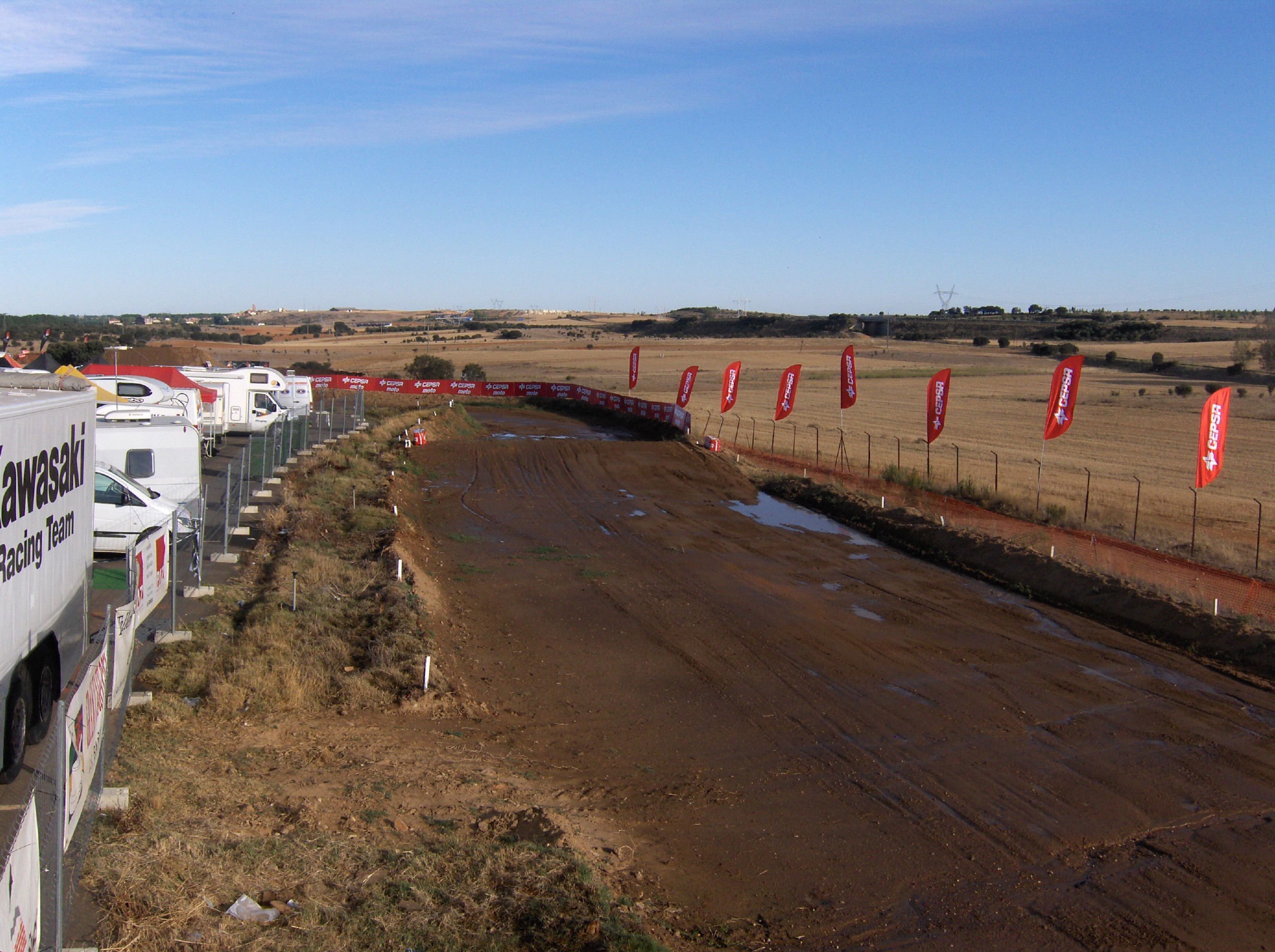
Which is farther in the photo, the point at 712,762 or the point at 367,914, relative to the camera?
the point at 712,762

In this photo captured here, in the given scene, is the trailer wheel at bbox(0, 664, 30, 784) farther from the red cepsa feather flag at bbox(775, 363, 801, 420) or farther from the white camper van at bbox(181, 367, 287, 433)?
the red cepsa feather flag at bbox(775, 363, 801, 420)

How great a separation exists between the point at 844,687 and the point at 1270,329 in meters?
93.8

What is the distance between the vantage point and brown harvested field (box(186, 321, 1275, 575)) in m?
27.1

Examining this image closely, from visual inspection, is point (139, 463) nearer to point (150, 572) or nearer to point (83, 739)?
point (150, 572)

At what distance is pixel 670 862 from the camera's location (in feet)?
26.5

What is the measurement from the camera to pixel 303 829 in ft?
24.9

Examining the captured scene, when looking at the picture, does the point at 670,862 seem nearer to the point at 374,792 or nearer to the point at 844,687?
the point at 374,792

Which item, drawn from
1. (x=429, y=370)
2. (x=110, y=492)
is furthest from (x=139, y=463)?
(x=429, y=370)

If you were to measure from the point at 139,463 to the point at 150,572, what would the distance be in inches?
313

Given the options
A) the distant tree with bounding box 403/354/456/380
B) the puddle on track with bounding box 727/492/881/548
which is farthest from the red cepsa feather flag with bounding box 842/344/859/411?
the distant tree with bounding box 403/354/456/380

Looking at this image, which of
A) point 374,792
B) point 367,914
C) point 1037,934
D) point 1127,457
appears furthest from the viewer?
point 1127,457

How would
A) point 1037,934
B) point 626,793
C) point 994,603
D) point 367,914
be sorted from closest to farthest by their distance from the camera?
point 367,914
point 1037,934
point 626,793
point 994,603

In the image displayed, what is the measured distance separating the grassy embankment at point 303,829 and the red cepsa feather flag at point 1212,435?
15.2 metres

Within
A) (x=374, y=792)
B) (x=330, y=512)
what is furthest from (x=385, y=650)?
(x=330, y=512)
